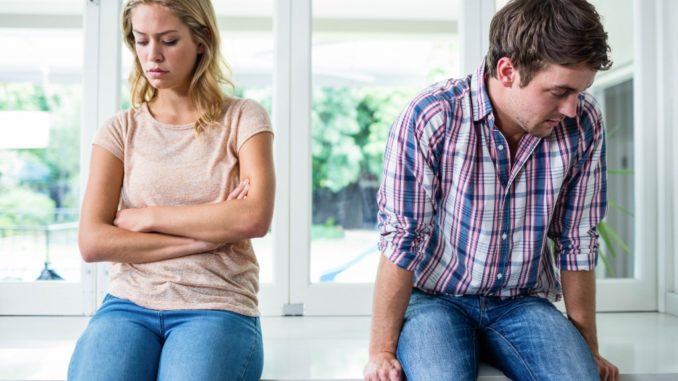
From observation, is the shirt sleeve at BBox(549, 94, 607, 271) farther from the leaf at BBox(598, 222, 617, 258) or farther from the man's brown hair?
the leaf at BBox(598, 222, 617, 258)

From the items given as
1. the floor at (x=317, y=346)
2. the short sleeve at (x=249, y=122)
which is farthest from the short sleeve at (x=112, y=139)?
the floor at (x=317, y=346)

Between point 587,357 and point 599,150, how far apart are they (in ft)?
1.60

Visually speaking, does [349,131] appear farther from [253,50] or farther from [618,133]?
[618,133]

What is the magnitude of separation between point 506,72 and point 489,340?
630 mm

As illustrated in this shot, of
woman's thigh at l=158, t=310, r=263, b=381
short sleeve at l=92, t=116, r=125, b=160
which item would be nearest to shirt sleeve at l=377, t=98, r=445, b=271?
woman's thigh at l=158, t=310, r=263, b=381

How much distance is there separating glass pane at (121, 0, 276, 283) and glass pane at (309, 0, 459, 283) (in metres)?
0.18

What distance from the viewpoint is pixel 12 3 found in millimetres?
2307

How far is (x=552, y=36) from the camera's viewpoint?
1.24 meters

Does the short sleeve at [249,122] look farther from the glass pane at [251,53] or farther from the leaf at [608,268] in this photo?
the leaf at [608,268]

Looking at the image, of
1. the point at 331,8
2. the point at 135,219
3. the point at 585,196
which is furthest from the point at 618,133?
the point at 135,219

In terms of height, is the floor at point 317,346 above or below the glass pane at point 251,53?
below

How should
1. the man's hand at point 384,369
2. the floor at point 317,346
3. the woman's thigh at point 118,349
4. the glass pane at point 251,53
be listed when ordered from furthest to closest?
1. the glass pane at point 251,53
2. the floor at point 317,346
3. the man's hand at point 384,369
4. the woman's thigh at point 118,349

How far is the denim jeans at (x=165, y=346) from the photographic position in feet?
3.97

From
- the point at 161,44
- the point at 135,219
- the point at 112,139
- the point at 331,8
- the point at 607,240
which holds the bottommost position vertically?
the point at 607,240
